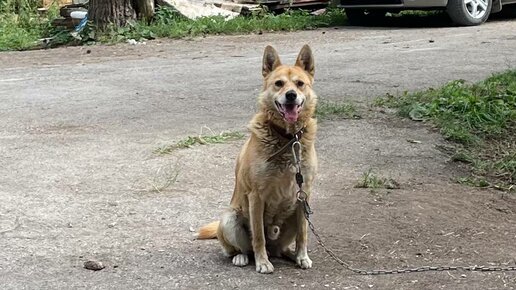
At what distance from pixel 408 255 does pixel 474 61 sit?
617 cm

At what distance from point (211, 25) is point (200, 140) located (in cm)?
758

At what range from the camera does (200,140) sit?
21.5 ft

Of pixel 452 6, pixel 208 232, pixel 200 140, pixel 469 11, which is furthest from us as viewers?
pixel 469 11

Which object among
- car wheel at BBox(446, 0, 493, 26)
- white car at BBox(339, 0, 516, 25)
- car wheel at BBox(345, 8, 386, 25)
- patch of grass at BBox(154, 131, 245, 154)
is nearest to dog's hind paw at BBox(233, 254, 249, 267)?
patch of grass at BBox(154, 131, 245, 154)

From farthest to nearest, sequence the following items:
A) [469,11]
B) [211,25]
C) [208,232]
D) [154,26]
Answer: [211,25] < [154,26] < [469,11] < [208,232]

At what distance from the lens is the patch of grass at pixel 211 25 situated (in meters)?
13.2

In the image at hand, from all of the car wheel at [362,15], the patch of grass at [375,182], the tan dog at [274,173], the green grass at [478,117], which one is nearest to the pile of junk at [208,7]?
the car wheel at [362,15]

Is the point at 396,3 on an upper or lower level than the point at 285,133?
lower

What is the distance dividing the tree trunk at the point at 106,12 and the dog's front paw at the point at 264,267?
384 inches

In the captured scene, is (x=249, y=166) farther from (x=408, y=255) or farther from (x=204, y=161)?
(x=204, y=161)

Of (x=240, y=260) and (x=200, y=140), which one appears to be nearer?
(x=240, y=260)

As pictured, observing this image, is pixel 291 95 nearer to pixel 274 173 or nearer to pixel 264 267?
pixel 274 173

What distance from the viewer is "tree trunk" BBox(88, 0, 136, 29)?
1306 centimetres

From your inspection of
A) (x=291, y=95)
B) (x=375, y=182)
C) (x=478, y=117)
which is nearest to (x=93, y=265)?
(x=291, y=95)
